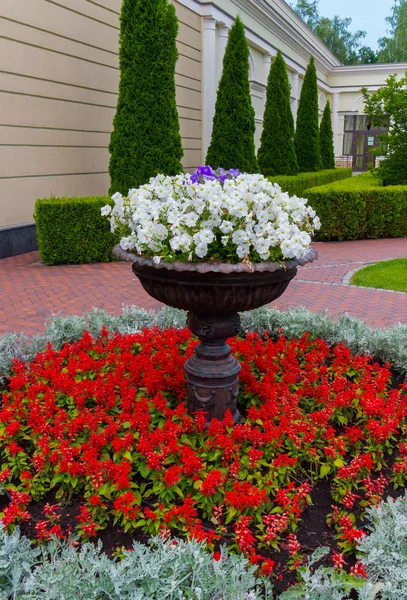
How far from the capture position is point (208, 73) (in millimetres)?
15844

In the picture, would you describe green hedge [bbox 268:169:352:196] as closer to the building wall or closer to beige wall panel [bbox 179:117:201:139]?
beige wall panel [bbox 179:117:201:139]

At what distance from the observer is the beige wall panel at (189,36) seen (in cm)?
1445

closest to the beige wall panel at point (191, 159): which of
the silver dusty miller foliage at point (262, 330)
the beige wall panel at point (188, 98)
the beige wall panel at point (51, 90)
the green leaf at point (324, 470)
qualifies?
the beige wall panel at point (188, 98)

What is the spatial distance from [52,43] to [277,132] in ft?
27.9

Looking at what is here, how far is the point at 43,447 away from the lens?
2.85 m

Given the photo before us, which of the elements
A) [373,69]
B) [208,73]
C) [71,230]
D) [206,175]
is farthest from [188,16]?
[373,69]

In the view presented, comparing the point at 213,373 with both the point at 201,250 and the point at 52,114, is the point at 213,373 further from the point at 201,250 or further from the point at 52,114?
the point at 52,114

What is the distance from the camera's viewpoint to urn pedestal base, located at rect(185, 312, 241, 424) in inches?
124

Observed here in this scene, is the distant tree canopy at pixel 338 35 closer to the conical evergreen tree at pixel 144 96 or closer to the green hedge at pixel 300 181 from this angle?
the green hedge at pixel 300 181

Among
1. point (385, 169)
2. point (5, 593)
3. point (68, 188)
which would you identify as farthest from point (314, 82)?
point (5, 593)

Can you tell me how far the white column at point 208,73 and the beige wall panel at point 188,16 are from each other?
29 centimetres

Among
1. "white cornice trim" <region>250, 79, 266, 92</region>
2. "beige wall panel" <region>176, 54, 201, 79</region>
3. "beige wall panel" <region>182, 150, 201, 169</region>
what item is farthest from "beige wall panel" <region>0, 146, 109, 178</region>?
"white cornice trim" <region>250, 79, 266, 92</region>

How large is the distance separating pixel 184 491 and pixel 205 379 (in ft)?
2.27

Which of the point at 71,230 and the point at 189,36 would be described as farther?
the point at 189,36
